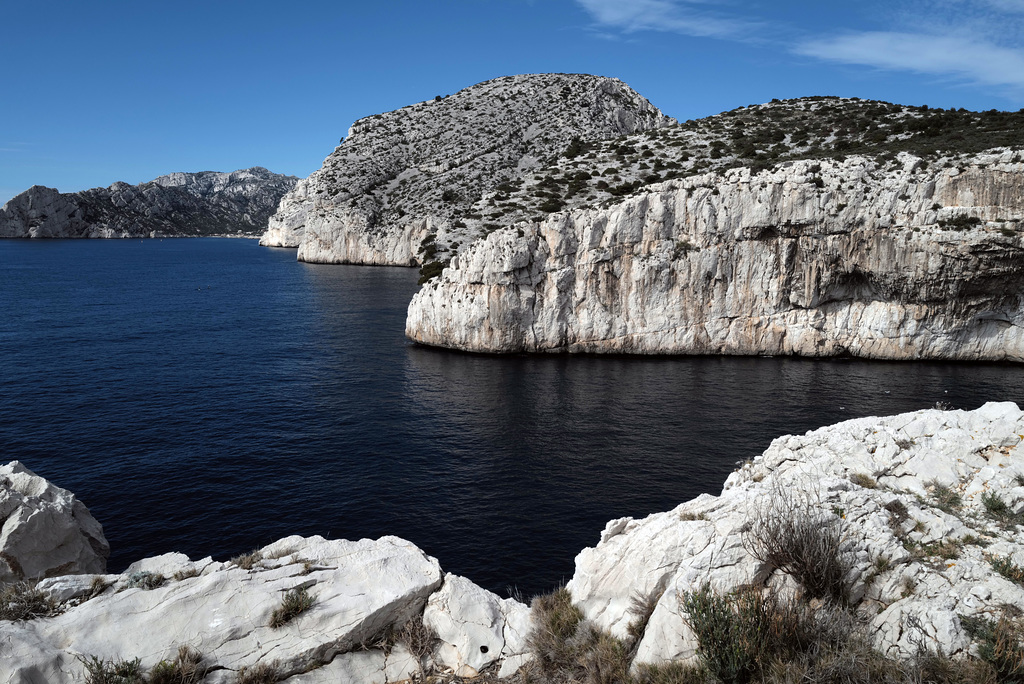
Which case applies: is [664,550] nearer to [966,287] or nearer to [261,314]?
[966,287]

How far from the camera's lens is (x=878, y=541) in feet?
39.5

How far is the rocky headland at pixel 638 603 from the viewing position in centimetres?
1047

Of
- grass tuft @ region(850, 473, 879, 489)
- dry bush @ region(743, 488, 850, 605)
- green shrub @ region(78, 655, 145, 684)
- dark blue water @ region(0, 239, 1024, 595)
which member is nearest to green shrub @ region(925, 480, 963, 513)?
grass tuft @ region(850, 473, 879, 489)

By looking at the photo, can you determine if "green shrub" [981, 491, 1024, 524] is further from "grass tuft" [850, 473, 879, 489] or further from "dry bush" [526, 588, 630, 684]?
"dry bush" [526, 588, 630, 684]

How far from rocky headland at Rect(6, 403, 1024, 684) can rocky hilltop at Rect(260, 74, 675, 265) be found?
113 m

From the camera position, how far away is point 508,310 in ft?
192

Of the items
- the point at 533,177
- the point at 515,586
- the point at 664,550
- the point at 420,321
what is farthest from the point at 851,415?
the point at 533,177

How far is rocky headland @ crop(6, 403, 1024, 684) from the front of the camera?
34.3ft

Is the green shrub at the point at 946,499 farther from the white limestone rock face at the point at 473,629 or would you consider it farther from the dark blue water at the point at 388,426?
the dark blue water at the point at 388,426

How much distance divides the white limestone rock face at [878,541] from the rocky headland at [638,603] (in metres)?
0.04

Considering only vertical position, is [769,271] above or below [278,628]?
above

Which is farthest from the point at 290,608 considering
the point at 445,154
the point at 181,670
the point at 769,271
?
the point at 445,154

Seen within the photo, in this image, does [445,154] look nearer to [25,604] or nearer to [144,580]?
[144,580]

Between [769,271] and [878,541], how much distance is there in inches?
1904
